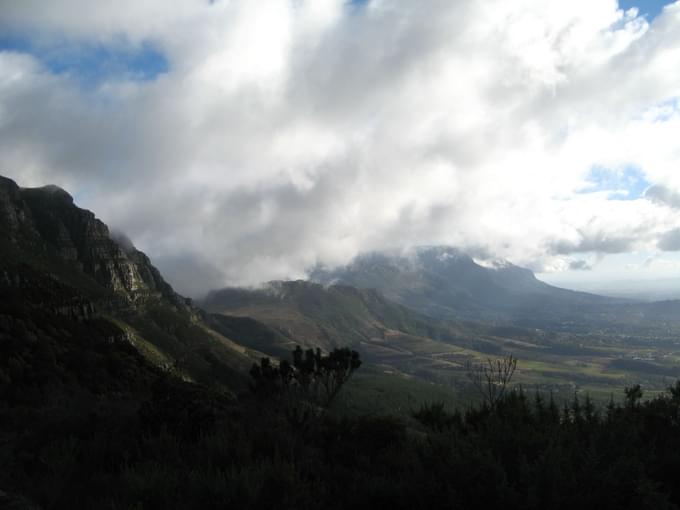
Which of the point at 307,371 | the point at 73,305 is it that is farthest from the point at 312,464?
the point at 73,305

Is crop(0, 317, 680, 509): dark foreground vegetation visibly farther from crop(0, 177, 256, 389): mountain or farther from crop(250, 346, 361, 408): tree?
crop(0, 177, 256, 389): mountain

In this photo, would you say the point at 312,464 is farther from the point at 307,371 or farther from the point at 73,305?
the point at 73,305

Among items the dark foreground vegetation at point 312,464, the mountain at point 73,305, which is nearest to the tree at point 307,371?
the dark foreground vegetation at point 312,464

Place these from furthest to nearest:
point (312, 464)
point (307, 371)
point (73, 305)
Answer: point (73, 305)
point (307, 371)
point (312, 464)

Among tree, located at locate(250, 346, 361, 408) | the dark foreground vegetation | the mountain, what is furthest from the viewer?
the mountain

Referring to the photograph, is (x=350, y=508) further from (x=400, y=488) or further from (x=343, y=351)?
(x=343, y=351)

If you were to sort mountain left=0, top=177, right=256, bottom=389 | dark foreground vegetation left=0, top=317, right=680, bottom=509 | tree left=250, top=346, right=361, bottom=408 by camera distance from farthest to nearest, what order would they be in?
mountain left=0, top=177, right=256, bottom=389, tree left=250, top=346, right=361, bottom=408, dark foreground vegetation left=0, top=317, right=680, bottom=509

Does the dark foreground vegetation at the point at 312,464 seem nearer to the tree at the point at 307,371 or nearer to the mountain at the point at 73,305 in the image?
the tree at the point at 307,371

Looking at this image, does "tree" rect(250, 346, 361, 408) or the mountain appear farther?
the mountain

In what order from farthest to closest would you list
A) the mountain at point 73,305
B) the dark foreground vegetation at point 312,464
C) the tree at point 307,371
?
1. the mountain at point 73,305
2. the tree at point 307,371
3. the dark foreground vegetation at point 312,464

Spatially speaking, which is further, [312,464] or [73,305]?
[73,305]

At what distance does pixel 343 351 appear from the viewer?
41.4 metres

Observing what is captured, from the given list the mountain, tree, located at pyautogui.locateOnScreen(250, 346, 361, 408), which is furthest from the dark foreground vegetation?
the mountain

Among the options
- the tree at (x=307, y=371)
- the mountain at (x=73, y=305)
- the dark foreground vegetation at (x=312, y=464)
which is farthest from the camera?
the mountain at (x=73, y=305)
